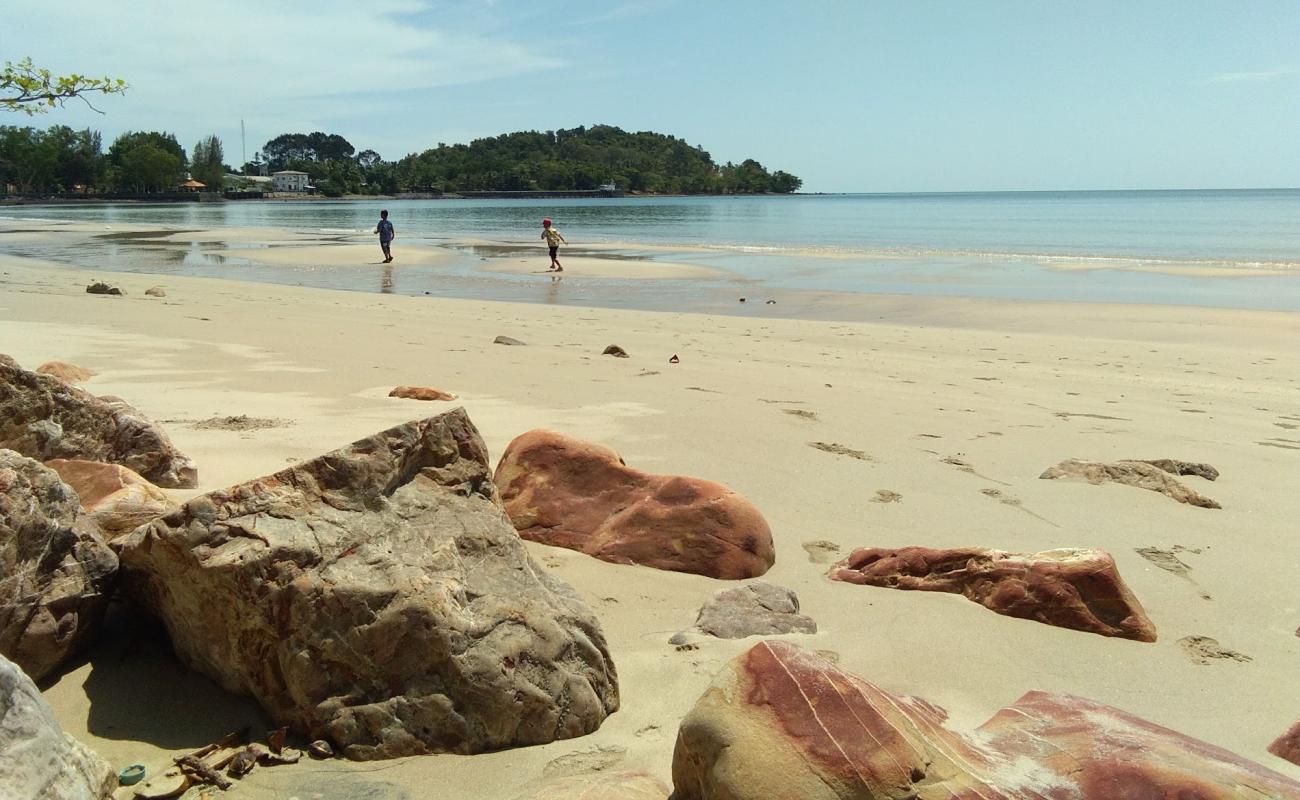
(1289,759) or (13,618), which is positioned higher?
(13,618)

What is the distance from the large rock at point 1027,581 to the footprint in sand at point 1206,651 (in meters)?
0.12

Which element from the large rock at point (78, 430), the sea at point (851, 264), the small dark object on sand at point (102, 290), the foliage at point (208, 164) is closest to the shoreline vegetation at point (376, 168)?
the foliage at point (208, 164)

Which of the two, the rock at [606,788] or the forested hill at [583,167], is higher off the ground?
the forested hill at [583,167]

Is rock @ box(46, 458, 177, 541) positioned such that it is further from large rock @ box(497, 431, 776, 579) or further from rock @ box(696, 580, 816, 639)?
rock @ box(696, 580, 816, 639)

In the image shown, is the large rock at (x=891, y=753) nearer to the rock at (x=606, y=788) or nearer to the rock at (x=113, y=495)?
the rock at (x=606, y=788)

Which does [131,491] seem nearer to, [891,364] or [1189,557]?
[1189,557]

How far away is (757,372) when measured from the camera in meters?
8.93

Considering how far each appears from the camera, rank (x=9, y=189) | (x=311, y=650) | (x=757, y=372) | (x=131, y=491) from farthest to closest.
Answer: (x=9, y=189) → (x=757, y=372) → (x=131, y=491) → (x=311, y=650)

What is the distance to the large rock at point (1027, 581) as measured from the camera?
11.7 feet

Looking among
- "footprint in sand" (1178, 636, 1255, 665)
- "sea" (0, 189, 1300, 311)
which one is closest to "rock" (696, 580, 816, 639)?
"footprint in sand" (1178, 636, 1255, 665)

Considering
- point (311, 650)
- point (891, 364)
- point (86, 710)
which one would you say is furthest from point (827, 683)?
point (891, 364)

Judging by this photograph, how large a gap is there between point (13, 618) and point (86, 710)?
1.03 ft

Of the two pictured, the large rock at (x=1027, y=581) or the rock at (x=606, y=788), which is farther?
the large rock at (x=1027, y=581)

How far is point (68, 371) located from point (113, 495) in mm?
4001
